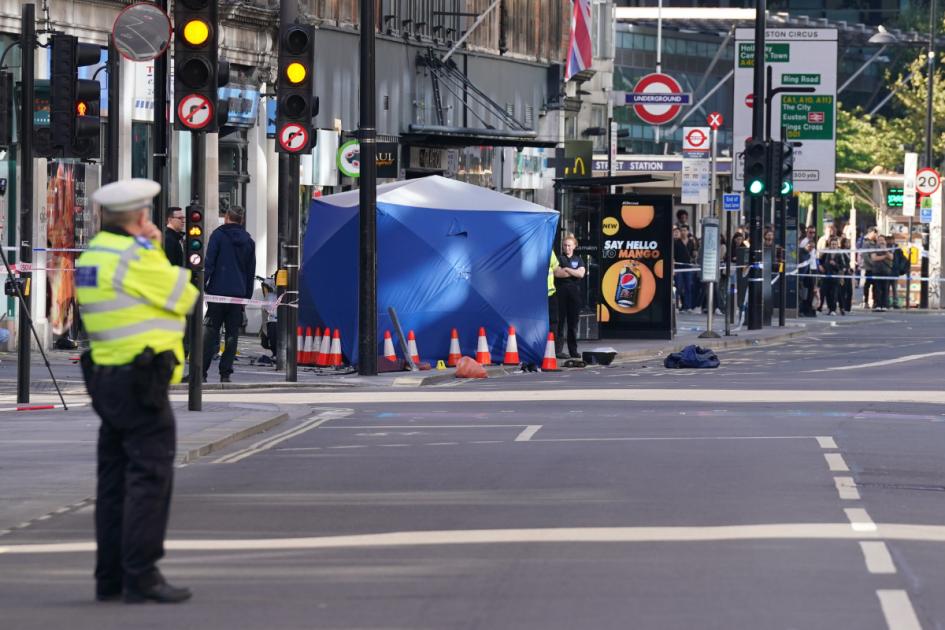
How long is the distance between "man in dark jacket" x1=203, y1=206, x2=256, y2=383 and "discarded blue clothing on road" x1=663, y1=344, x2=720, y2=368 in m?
6.51

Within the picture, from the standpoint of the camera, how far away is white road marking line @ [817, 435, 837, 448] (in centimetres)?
1664

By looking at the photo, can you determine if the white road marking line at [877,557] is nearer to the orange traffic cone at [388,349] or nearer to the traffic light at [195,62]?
the traffic light at [195,62]

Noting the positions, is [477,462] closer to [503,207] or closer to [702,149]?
[503,207]

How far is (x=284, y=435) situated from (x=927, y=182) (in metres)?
35.7

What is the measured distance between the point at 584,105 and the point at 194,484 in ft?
140

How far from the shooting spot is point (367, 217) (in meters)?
25.7

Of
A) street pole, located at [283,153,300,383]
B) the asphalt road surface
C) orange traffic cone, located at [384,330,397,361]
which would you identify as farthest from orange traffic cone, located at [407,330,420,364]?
the asphalt road surface

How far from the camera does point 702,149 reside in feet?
124

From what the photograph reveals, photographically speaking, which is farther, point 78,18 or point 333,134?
point 333,134

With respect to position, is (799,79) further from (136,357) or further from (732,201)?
(136,357)

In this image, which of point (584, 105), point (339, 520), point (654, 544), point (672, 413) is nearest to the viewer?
point (654, 544)

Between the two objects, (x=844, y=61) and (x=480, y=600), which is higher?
(x=844, y=61)

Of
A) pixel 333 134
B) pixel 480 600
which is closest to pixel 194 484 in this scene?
pixel 480 600

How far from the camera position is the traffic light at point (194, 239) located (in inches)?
764
